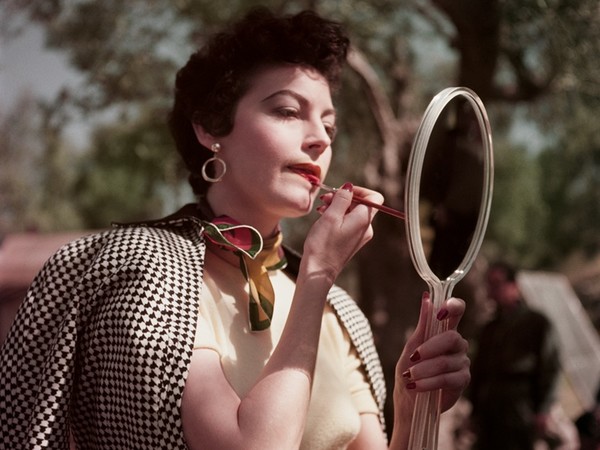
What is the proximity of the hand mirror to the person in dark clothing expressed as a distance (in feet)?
10.2

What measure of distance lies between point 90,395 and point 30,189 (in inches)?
763

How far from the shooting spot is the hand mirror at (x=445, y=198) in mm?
1173

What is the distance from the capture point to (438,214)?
1.73 metres

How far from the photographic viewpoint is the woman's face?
1.43 metres

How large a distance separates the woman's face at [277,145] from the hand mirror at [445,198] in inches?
9.1

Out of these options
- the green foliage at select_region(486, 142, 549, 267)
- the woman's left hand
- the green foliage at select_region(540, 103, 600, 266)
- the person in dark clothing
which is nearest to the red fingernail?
the woman's left hand

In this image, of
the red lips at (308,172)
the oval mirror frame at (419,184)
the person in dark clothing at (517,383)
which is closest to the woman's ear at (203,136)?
the red lips at (308,172)

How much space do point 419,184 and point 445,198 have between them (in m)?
0.55

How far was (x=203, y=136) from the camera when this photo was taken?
5.17 ft

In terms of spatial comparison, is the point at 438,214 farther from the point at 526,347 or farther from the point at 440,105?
the point at 526,347

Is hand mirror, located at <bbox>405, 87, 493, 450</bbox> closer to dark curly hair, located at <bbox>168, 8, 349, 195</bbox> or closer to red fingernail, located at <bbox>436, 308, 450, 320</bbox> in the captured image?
red fingernail, located at <bbox>436, 308, 450, 320</bbox>

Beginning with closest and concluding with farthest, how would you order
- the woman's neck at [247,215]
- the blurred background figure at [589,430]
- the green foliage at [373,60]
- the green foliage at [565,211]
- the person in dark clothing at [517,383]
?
the woman's neck at [247,215], the blurred background figure at [589,430], the green foliage at [373,60], the person in dark clothing at [517,383], the green foliage at [565,211]

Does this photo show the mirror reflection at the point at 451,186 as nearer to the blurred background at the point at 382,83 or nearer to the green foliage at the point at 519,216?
the blurred background at the point at 382,83

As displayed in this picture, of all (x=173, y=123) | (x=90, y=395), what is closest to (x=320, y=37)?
(x=173, y=123)
